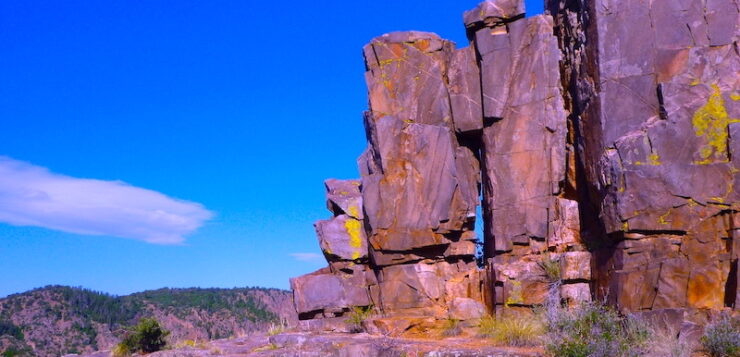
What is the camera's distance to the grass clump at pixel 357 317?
18047 mm

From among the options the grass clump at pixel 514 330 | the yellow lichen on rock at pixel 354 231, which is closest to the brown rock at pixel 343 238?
the yellow lichen on rock at pixel 354 231

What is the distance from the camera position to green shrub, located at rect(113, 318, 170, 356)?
1788cm

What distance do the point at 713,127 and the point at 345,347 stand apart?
8750 millimetres

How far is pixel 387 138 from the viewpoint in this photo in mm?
19125

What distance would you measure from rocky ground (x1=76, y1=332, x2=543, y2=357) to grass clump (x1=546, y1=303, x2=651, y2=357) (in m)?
0.76

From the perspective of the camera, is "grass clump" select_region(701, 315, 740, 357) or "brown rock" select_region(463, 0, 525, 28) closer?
"grass clump" select_region(701, 315, 740, 357)

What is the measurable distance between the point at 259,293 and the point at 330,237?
3494 cm

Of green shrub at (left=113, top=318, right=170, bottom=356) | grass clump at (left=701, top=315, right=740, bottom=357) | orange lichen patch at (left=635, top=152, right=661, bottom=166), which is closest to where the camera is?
grass clump at (left=701, top=315, right=740, bottom=357)

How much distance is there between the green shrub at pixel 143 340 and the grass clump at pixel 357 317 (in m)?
4.84

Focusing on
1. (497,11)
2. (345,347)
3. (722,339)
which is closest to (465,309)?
(345,347)

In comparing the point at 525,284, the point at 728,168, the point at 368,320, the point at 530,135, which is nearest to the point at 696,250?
the point at 728,168

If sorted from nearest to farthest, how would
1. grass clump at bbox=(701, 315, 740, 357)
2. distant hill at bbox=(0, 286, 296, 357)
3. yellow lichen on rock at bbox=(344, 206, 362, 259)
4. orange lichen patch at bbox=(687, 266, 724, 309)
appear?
grass clump at bbox=(701, 315, 740, 357)
orange lichen patch at bbox=(687, 266, 724, 309)
yellow lichen on rock at bbox=(344, 206, 362, 259)
distant hill at bbox=(0, 286, 296, 357)

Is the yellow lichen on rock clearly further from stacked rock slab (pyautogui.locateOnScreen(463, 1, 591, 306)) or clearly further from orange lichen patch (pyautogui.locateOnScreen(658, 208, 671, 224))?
orange lichen patch (pyautogui.locateOnScreen(658, 208, 671, 224))

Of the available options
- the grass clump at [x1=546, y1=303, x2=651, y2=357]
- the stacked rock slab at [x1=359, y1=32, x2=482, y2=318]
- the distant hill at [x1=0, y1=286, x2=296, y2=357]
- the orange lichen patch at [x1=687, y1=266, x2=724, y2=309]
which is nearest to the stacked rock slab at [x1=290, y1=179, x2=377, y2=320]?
the stacked rock slab at [x1=359, y1=32, x2=482, y2=318]
